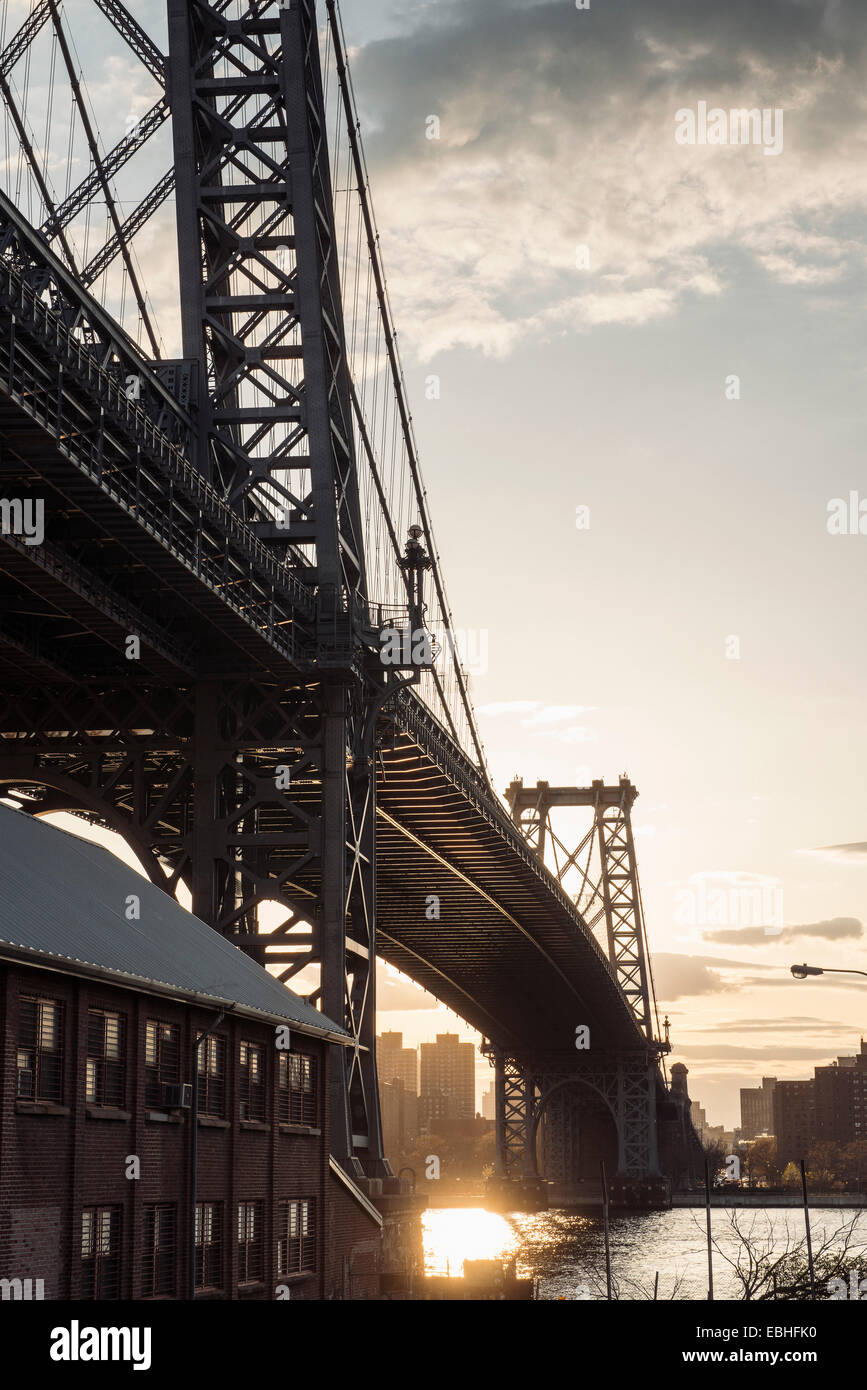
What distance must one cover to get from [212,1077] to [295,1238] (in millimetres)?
6019

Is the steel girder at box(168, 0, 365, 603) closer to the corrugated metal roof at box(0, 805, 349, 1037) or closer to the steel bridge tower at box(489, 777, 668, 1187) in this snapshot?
the corrugated metal roof at box(0, 805, 349, 1037)

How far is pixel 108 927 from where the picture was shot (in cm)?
2841

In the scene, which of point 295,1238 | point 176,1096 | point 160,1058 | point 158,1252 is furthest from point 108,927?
point 295,1238

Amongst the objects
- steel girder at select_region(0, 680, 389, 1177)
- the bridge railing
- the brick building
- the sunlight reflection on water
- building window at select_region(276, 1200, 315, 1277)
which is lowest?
the sunlight reflection on water

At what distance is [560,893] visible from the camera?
8919 centimetres

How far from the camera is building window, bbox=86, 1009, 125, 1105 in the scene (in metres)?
25.5

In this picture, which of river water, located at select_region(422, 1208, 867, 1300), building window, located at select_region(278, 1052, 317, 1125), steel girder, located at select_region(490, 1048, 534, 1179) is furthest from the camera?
steel girder, located at select_region(490, 1048, 534, 1179)

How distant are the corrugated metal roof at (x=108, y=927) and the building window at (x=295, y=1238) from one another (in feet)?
11.9

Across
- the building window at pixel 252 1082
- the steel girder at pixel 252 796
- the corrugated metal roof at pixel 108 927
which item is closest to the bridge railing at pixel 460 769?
the steel girder at pixel 252 796

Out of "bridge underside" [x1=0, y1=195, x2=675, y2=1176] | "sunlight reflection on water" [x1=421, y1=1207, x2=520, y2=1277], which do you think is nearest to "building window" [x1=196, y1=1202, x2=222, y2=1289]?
"bridge underside" [x1=0, y1=195, x2=675, y2=1176]

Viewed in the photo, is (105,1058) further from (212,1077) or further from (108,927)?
(212,1077)

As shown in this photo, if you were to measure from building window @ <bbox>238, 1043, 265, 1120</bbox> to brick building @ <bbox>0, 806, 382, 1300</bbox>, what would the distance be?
70 millimetres
